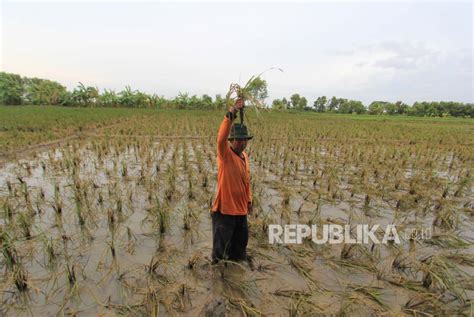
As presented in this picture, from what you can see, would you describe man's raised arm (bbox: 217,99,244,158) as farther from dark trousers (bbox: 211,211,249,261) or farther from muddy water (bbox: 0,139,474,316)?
muddy water (bbox: 0,139,474,316)

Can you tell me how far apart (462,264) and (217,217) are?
2.92 metres

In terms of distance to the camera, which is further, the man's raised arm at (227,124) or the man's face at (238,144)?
the man's face at (238,144)

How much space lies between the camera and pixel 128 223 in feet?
10.7

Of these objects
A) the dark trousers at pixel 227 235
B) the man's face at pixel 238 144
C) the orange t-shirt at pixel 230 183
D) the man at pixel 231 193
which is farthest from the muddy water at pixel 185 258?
the man's face at pixel 238 144

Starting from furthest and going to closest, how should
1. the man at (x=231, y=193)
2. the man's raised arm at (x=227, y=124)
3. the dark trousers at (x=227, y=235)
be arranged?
the dark trousers at (x=227, y=235)
the man at (x=231, y=193)
the man's raised arm at (x=227, y=124)

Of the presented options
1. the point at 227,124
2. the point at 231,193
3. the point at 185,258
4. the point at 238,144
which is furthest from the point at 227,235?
the point at 227,124

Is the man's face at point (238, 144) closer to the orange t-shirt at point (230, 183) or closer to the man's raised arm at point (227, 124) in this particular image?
the orange t-shirt at point (230, 183)

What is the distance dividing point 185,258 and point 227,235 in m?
0.65

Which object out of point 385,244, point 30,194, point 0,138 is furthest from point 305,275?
point 0,138

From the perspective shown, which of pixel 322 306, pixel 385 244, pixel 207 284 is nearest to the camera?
pixel 322 306

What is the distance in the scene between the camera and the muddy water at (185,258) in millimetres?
2041

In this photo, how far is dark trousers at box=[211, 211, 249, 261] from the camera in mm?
2369

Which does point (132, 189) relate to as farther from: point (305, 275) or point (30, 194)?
point (305, 275)

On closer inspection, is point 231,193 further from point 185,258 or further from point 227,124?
point 185,258
